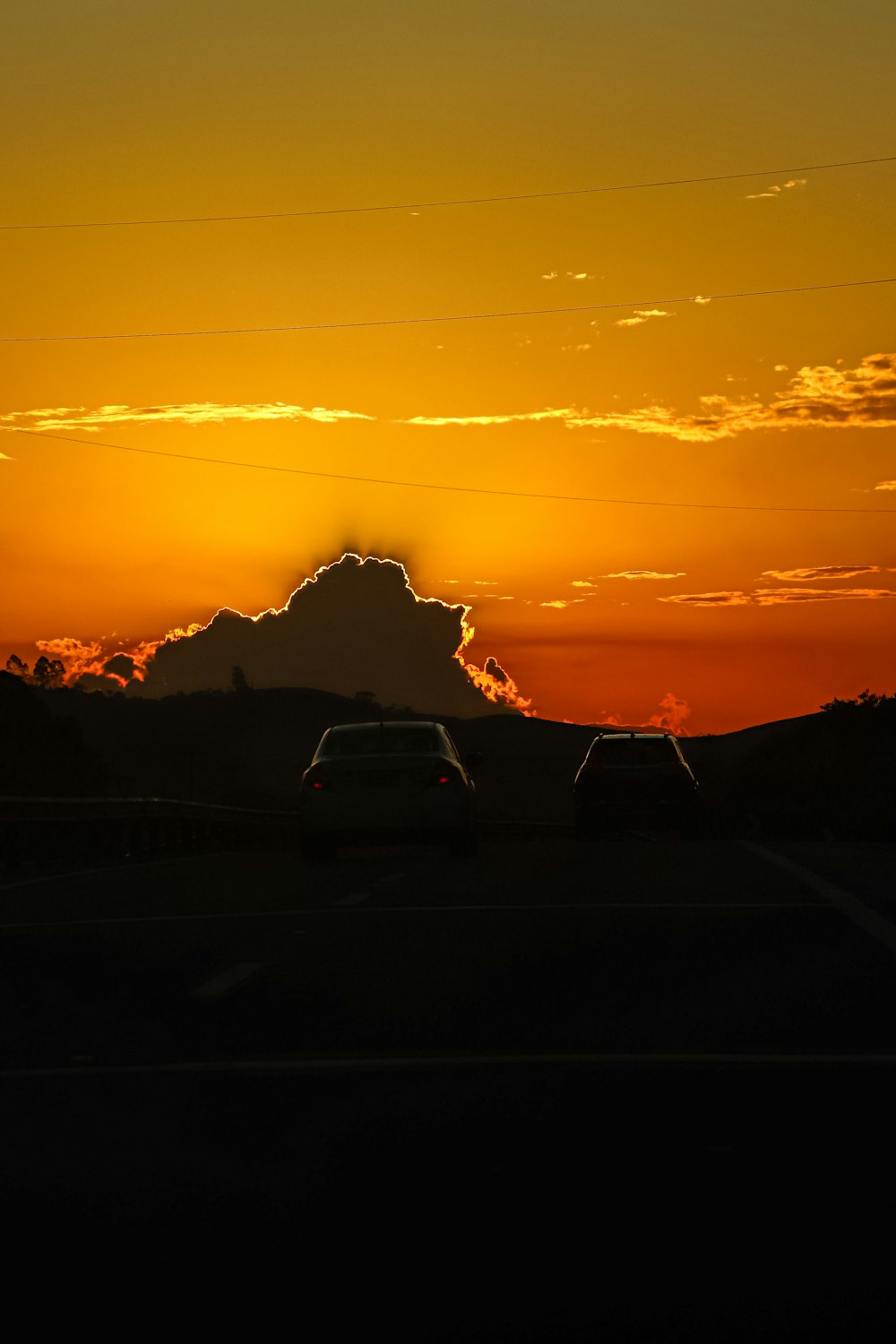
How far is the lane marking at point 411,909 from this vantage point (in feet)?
50.7

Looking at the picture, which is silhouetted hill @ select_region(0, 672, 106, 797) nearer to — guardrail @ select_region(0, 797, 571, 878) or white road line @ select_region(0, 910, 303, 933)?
guardrail @ select_region(0, 797, 571, 878)

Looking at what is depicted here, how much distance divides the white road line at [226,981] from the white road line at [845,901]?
3.71m

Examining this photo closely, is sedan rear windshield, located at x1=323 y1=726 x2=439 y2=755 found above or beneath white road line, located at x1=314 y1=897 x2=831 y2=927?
above

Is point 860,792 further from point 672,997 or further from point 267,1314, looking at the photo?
point 267,1314

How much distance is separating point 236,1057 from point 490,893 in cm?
905

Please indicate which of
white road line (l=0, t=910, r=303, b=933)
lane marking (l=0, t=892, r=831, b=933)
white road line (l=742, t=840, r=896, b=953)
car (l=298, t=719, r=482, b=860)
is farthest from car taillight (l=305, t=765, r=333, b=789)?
white road line (l=0, t=910, r=303, b=933)

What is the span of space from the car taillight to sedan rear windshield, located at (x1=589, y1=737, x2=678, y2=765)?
7.04m

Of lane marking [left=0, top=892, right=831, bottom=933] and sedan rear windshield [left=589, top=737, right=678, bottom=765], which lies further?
sedan rear windshield [left=589, top=737, right=678, bottom=765]

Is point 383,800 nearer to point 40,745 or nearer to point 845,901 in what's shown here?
point 845,901

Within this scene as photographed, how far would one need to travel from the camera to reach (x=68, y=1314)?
16.6ft

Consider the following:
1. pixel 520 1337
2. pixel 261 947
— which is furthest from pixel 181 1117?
pixel 261 947

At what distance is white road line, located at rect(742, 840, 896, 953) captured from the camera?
1334cm

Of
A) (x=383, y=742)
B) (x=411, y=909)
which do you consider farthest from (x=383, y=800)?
(x=411, y=909)

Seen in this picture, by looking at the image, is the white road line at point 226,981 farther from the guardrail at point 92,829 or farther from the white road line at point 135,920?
the guardrail at point 92,829
